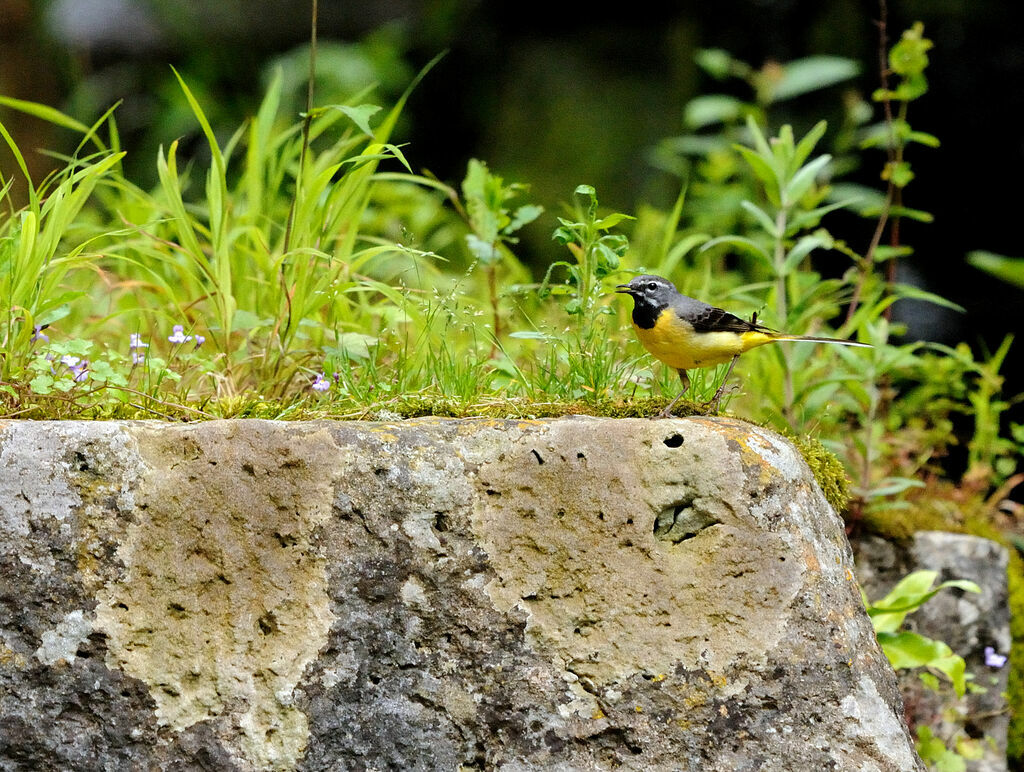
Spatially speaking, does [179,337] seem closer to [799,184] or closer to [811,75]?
[799,184]

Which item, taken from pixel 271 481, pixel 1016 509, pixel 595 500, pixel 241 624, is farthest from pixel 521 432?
pixel 1016 509

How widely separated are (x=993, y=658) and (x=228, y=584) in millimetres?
3119

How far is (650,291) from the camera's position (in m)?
3.15

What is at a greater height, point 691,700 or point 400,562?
point 400,562

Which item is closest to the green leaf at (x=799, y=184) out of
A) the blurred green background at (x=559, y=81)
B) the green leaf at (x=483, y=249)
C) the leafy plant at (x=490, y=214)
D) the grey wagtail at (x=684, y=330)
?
the grey wagtail at (x=684, y=330)

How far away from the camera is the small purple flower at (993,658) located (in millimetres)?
3891

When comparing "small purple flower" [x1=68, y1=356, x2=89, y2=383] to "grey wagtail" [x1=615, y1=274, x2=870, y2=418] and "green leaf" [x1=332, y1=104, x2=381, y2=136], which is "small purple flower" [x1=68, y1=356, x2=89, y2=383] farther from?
"grey wagtail" [x1=615, y1=274, x2=870, y2=418]

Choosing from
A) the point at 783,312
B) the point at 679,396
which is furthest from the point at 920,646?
the point at 679,396

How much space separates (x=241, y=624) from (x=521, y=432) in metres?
0.90

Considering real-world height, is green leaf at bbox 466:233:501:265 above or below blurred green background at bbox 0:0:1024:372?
above

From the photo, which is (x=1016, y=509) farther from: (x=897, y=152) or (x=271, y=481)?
(x=271, y=481)

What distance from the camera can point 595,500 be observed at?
2598 mm

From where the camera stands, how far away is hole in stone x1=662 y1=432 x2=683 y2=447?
2.64 metres

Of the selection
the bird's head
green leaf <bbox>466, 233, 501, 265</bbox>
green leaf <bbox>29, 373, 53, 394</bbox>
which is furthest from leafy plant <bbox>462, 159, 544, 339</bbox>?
green leaf <bbox>29, 373, 53, 394</bbox>
